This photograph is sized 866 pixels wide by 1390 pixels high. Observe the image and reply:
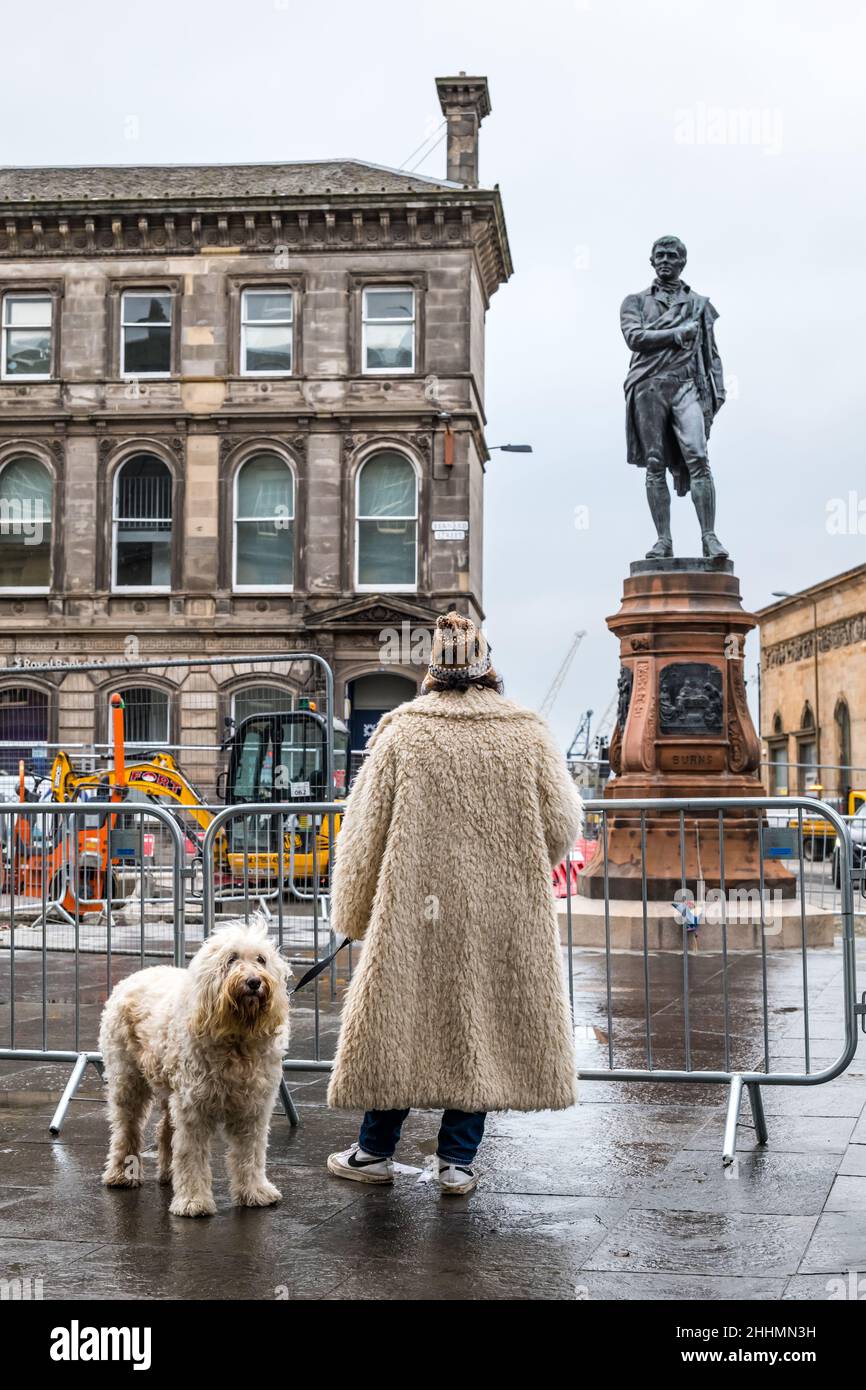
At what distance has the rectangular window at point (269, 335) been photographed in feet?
112

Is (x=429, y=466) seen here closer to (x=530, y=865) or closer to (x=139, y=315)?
(x=139, y=315)

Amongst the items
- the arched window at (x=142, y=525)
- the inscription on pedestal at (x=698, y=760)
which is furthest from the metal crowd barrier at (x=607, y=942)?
the arched window at (x=142, y=525)

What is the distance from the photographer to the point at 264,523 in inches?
1342

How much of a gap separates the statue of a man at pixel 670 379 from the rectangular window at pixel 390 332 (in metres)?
18.3

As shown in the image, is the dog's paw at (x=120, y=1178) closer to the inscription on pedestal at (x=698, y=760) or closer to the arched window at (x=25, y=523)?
the inscription on pedestal at (x=698, y=760)

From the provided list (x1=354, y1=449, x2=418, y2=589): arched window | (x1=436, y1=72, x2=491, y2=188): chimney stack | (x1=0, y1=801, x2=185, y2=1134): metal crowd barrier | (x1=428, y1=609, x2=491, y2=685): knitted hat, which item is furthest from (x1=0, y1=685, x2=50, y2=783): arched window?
(x1=428, y1=609, x2=491, y2=685): knitted hat

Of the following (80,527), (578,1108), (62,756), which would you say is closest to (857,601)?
(80,527)

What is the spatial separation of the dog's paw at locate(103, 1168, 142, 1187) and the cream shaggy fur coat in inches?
34.9

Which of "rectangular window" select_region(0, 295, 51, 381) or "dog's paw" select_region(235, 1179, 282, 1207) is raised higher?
"rectangular window" select_region(0, 295, 51, 381)

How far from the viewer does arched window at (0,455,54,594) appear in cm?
3481

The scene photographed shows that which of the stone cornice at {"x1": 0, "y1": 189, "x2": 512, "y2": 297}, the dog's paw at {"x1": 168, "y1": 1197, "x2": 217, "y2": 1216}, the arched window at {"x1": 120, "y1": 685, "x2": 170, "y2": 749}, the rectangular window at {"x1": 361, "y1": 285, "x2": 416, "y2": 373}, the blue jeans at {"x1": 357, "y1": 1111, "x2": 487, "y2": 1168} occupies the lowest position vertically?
the dog's paw at {"x1": 168, "y1": 1197, "x2": 217, "y2": 1216}

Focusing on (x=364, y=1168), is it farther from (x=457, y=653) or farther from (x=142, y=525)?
(x=142, y=525)

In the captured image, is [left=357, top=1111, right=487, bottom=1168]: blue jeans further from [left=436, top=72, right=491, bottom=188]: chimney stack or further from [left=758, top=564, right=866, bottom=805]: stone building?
[left=758, top=564, right=866, bottom=805]: stone building

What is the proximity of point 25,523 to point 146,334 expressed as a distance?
4.67m
